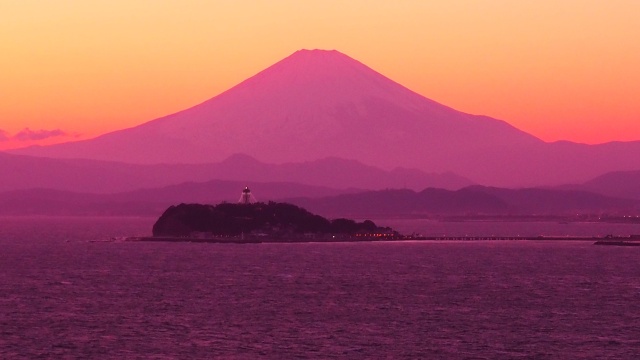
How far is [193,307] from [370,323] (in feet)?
52.7

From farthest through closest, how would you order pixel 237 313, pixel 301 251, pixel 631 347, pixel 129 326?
pixel 301 251, pixel 237 313, pixel 129 326, pixel 631 347

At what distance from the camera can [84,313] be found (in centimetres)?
8781

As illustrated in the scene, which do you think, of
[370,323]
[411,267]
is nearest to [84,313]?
[370,323]

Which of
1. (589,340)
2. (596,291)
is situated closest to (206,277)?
(596,291)

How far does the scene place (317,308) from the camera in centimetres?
9169

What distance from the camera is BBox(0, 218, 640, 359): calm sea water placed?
70750 millimetres

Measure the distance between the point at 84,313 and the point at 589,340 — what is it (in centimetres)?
3568

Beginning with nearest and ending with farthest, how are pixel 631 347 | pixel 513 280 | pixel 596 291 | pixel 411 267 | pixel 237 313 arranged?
pixel 631 347 → pixel 237 313 → pixel 596 291 → pixel 513 280 → pixel 411 267

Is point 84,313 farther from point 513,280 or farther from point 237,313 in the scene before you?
point 513,280

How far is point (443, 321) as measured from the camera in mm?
83625

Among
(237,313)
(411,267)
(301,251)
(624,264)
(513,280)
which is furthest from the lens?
(301,251)

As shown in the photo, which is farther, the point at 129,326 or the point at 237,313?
the point at 237,313

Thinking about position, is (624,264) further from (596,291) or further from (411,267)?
(596,291)

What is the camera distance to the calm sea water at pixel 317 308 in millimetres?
70750
